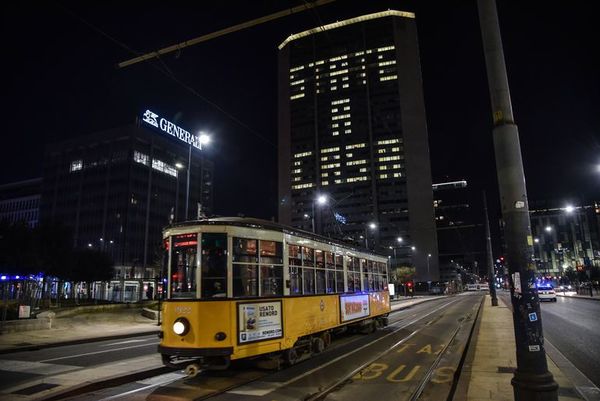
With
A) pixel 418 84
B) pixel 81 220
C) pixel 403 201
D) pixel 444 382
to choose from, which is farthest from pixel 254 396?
pixel 418 84

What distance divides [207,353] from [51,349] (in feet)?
31.1

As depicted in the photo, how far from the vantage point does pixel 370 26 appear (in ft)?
485

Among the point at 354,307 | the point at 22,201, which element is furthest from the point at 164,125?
the point at 22,201

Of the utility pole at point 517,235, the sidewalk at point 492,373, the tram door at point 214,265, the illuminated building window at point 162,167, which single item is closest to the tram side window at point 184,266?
the tram door at point 214,265

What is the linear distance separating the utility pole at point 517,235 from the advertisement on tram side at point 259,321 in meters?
5.40

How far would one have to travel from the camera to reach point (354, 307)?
15133 millimetres

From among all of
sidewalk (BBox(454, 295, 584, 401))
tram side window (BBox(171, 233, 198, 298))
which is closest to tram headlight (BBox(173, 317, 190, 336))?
tram side window (BBox(171, 233, 198, 298))

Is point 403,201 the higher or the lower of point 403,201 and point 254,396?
the higher

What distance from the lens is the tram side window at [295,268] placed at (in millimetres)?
10969

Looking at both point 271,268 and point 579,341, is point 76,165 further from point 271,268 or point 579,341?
point 579,341

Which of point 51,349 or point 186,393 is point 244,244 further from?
point 51,349

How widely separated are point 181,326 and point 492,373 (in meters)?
6.49

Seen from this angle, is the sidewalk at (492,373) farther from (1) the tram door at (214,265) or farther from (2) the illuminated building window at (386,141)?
(2) the illuminated building window at (386,141)

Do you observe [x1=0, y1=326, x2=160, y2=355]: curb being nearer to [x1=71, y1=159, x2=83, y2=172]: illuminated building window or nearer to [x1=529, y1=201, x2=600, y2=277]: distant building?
[x1=71, y1=159, x2=83, y2=172]: illuminated building window
